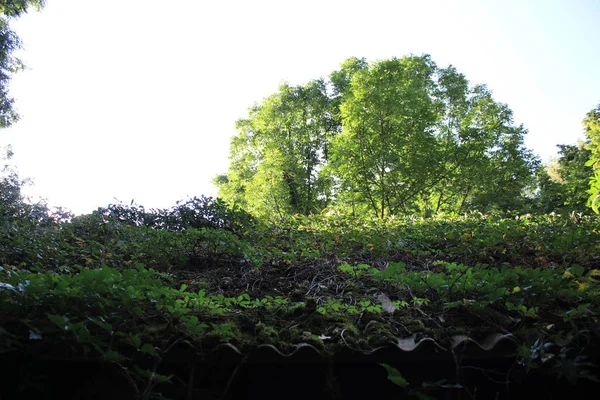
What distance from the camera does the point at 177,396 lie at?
85.5 inches

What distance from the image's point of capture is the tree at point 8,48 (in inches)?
479

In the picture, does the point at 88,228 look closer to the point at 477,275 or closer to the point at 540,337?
the point at 477,275

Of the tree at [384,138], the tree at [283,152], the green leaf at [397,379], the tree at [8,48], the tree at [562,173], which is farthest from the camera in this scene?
the tree at [283,152]

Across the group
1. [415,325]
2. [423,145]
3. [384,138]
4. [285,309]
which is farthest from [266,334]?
[423,145]

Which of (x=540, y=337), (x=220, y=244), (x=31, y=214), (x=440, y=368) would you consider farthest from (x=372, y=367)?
(x=31, y=214)

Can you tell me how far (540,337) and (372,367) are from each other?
98cm

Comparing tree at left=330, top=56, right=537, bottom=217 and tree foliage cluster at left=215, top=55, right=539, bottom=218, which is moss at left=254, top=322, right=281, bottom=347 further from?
tree at left=330, top=56, right=537, bottom=217

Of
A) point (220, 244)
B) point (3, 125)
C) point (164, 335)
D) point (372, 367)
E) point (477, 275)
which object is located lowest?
point (372, 367)

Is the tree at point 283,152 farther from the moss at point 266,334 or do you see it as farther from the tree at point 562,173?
the moss at point 266,334

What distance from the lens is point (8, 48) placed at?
12.5 m

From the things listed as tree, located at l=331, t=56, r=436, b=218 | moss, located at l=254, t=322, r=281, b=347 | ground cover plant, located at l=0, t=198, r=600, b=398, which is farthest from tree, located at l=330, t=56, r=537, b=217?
moss, located at l=254, t=322, r=281, b=347

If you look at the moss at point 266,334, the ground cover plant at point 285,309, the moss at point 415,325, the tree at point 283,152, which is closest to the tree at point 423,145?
the tree at point 283,152

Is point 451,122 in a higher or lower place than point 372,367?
higher

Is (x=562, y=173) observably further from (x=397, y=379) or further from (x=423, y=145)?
(x=397, y=379)
